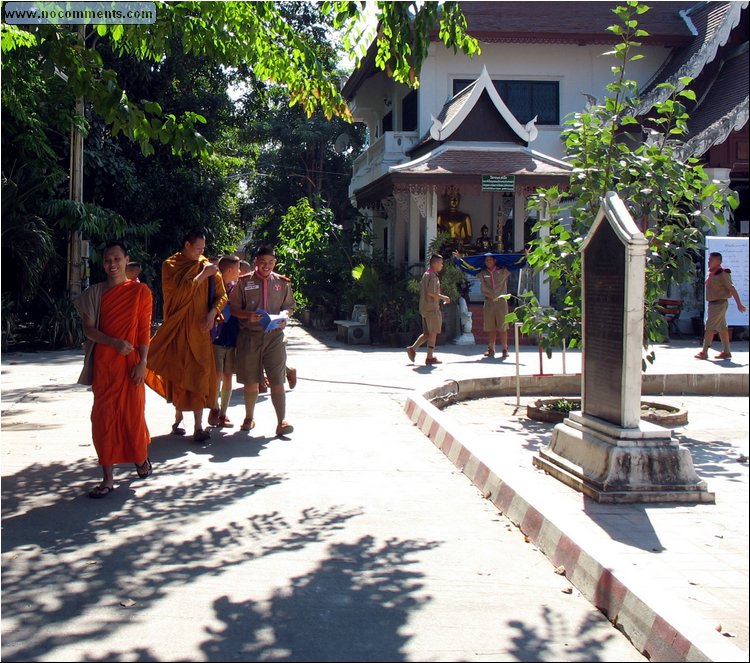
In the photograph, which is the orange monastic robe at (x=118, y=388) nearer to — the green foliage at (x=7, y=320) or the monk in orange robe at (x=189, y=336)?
the monk in orange robe at (x=189, y=336)

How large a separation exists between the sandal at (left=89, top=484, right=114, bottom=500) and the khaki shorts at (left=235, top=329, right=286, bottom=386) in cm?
265

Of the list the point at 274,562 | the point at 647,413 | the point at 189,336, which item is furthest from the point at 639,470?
the point at 189,336

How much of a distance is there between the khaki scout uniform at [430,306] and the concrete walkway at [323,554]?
589 centimetres

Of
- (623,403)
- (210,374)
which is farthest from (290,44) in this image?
(623,403)

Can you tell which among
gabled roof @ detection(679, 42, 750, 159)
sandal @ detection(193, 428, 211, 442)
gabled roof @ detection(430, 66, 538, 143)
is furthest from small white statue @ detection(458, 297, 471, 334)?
sandal @ detection(193, 428, 211, 442)

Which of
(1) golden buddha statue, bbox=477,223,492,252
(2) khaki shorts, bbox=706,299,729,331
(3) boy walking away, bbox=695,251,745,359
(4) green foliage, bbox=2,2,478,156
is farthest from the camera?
(1) golden buddha statue, bbox=477,223,492,252

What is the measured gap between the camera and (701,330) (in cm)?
2206

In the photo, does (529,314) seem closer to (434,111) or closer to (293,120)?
(434,111)

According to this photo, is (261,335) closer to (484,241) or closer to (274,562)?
(274,562)

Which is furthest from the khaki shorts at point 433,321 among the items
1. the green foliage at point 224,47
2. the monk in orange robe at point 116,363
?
the monk in orange robe at point 116,363

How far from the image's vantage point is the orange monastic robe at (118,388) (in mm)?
6871

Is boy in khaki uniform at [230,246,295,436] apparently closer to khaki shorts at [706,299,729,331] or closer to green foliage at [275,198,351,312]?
khaki shorts at [706,299,729,331]

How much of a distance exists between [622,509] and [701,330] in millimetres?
16875

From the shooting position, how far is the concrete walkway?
4152 millimetres
